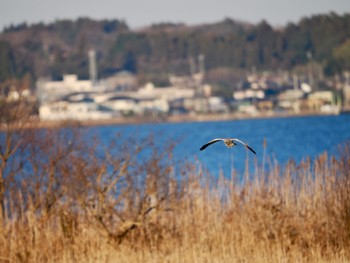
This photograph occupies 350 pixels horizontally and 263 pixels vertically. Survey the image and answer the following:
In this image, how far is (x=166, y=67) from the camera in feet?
456

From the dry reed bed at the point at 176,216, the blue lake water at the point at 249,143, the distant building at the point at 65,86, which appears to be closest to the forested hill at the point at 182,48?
the distant building at the point at 65,86

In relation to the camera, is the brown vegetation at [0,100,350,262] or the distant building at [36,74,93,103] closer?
the brown vegetation at [0,100,350,262]

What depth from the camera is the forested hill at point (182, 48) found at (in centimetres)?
12650

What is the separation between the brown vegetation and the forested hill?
322 ft

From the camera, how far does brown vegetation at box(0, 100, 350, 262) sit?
38.9ft

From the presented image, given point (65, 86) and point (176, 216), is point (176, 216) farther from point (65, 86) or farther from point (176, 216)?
point (65, 86)

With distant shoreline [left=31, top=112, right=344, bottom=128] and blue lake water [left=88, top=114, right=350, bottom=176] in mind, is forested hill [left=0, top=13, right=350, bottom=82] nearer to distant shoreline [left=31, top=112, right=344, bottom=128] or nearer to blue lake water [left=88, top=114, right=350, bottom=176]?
distant shoreline [left=31, top=112, right=344, bottom=128]

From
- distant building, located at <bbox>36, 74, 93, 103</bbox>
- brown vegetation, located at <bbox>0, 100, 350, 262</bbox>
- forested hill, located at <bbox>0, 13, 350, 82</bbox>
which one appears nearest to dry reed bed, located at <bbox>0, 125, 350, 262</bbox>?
brown vegetation, located at <bbox>0, 100, 350, 262</bbox>

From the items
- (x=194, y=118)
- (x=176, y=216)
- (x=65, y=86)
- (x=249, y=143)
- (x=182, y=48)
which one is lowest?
(x=176, y=216)

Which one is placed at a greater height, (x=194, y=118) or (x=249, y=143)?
(x=194, y=118)

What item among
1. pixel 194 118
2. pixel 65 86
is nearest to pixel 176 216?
pixel 194 118

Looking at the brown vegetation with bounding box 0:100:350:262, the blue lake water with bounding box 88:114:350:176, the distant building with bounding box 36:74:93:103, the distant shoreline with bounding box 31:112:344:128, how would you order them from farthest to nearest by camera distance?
the distant building with bounding box 36:74:93:103
the distant shoreline with bounding box 31:112:344:128
the blue lake water with bounding box 88:114:350:176
the brown vegetation with bounding box 0:100:350:262

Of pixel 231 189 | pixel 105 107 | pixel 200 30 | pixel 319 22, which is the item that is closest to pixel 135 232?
pixel 231 189

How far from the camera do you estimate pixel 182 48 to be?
142 m
